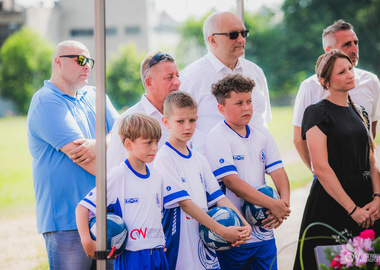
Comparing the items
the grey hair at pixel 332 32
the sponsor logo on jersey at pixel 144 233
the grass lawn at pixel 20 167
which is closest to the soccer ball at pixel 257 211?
the sponsor logo on jersey at pixel 144 233

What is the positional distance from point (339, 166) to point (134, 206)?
4.70ft

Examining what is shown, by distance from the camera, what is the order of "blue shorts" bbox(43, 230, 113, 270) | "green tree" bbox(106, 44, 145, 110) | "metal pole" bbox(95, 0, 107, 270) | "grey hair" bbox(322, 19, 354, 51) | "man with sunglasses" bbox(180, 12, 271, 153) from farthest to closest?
1. "green tree" bbox(106, 44, 145, 110)
2. "grey hair" bbox(322, 19, 354, 51)
3. "man with sunglasses" bbox(180, 12, 271, 153)
4. "blue shorts" bbox(43, 230, 113, 270)
5. "metal pole" bbox(95, 0, 107, 270)

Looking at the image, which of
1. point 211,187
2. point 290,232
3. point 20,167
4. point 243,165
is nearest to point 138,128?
point 211,187

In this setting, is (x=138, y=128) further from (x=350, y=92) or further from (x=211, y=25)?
(x=350, y=92)

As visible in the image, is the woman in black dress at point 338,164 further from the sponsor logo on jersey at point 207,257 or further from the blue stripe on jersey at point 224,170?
the sponsor logo on jersey at point 207,257

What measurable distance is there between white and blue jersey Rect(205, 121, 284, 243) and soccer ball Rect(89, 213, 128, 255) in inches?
32.4

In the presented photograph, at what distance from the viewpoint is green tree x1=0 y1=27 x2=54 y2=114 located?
64.5m

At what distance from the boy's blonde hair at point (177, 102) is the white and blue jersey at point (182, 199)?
0.68 ft

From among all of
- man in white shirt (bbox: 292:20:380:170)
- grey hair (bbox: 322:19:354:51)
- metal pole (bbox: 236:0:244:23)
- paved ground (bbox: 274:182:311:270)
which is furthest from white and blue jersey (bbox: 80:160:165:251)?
grey hair (bbox: 322:19:354:51)

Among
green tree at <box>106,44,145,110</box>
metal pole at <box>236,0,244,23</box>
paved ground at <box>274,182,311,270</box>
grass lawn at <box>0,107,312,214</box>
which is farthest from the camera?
green tree at <box>106,44,145,110</box>

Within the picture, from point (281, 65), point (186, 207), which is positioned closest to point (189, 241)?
point (186, 207)

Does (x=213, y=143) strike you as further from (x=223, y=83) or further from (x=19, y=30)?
(x=19, y=30)

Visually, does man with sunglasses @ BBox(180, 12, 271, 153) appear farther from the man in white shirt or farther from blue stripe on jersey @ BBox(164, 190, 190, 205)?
blue stripe on jersey @ BBox(164, 190, 190, 205)

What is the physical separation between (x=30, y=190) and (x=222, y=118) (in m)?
17.2
